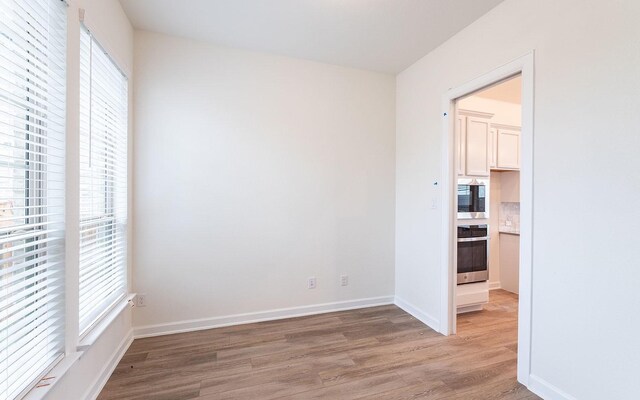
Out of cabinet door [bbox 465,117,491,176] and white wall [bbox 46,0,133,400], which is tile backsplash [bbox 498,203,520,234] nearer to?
cabinet door [bbox 465,117,491,176]

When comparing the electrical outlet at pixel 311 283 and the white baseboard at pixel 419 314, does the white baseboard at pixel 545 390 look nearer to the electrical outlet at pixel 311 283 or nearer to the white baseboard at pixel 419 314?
the white baseboard at pixel 419 314

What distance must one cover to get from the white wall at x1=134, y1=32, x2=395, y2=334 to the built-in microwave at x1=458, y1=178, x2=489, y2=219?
0.80 m

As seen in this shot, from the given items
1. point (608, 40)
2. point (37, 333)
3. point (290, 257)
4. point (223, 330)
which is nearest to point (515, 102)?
point (608, 40)

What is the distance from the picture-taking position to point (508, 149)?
3723mm

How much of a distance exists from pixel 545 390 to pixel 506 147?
116 inches

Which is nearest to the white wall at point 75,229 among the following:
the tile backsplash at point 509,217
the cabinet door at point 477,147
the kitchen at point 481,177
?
→ the kitchen at point 481,177

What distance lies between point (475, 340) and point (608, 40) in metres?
2.50

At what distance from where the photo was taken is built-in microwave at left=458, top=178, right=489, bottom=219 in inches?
126

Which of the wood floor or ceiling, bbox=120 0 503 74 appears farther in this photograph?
ceiling, bbox=120 0 503 74

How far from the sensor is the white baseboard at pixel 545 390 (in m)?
1.73

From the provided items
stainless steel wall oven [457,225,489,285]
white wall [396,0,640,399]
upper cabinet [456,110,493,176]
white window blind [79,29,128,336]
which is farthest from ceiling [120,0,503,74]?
stainless steel wall oven [457,225,489,285]

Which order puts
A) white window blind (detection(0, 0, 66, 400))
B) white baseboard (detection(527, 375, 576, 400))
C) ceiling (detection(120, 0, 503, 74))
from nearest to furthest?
white window blind (detection(0, 0, 66, 400)), white baseboard (detection(527, 375, 576, 400)), ceiling (detection(120, 0, 503, 74))

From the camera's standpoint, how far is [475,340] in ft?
8.55

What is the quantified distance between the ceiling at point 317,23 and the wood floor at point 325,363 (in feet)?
9.55
